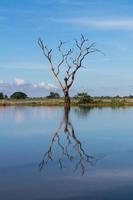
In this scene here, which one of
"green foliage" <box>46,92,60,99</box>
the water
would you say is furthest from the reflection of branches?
"green foliage" <box>46,92,60,99</box>

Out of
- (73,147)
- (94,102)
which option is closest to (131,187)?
(73,147)

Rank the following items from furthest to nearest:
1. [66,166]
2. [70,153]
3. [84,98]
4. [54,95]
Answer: [54,95], [84,98], [70,153], [66,166]

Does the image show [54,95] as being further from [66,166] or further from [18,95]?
[66,166]

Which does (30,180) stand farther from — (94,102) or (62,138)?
(94,102)

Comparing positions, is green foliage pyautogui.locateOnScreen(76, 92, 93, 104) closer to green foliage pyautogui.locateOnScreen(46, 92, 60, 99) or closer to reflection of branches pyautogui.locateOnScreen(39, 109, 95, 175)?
green foliage pyautogui.locateOnScreen(46, 92, 60, 99)

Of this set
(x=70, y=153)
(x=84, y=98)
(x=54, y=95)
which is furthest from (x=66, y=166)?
(x=54, y=95)

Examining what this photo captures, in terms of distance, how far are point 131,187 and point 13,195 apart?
1725 millimetres

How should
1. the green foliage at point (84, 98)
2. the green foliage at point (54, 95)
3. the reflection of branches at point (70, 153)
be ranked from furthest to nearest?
the green foliage at point (54, 95) < the green foliage at point (84, 98) < the reflection of branches at point (70, 153)

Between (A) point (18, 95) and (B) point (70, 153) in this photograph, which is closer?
(B) point (70, 153)

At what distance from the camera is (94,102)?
4869cm

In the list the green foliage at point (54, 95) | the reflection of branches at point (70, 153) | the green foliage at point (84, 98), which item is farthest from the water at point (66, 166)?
the green foliage at point (54, 95)

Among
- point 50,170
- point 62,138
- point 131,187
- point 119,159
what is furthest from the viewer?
point 62,138

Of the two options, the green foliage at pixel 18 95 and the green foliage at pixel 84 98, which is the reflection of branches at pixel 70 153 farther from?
the green foliage at pixel 18 95

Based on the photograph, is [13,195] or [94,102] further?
[94,102]
